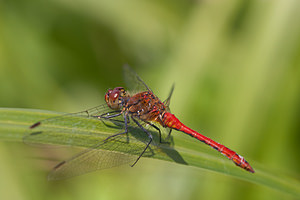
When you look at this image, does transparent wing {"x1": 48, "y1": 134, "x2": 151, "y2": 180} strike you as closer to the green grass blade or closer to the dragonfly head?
the green grass blade

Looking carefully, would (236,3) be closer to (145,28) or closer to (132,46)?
(145,28)

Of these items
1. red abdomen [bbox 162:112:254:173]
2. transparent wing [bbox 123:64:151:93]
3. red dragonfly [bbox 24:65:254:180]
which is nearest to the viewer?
red dragonfly [bbox 24:65:254:180]

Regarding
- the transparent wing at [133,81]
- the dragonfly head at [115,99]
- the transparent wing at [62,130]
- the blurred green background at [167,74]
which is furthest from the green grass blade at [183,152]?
the transparent wing at [133,81]

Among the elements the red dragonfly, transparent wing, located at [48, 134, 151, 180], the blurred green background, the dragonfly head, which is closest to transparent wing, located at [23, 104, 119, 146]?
the red dragonfly

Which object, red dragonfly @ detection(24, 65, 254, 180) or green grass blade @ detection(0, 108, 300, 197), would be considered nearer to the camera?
green grass blade @ detection(0, 108, 300, 197)

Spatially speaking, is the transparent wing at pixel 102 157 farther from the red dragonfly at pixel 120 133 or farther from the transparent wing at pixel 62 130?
the transparent wing at pixel 62 130

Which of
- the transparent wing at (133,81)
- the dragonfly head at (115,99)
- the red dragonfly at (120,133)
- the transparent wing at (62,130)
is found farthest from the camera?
the transparent wing at (133,81)
